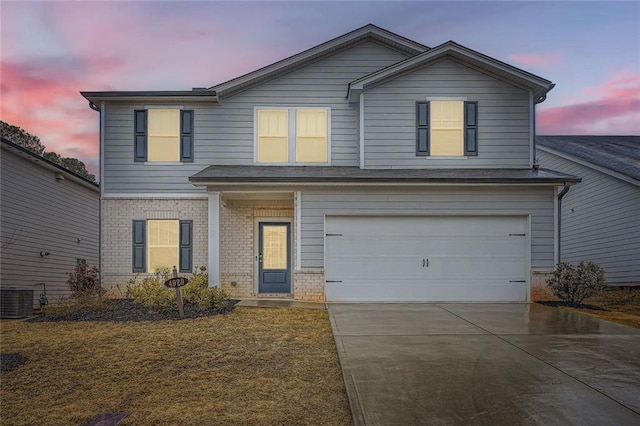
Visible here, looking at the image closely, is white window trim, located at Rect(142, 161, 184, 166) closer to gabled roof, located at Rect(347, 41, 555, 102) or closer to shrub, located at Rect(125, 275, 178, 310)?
shrub, located at Rect(125, 275, 178, 310)

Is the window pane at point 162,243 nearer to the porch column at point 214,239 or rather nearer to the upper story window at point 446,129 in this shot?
the porch column at point 214,239

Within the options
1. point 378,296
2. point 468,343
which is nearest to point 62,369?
point 468,343

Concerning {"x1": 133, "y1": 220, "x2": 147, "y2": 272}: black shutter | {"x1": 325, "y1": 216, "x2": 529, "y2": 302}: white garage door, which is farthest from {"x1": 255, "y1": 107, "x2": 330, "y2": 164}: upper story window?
{"x1": 133, "y1": 220, "x2": 147, "y2": 272}: black shutter

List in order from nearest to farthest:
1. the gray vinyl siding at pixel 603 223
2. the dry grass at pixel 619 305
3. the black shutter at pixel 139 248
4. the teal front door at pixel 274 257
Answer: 1. the dry grass at pixel 619 305
2. the black shutter at pixel 139 248
3. the teal front door at pixel 274 257
4. the gray vinyl siding at pixel 603 223

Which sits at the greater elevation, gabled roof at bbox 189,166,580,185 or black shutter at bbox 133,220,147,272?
gabled roof at bbox 189,166,580,185

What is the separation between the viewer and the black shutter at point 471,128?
543 inches

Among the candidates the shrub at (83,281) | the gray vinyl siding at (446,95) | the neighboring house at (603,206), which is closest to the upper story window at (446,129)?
the gray vinyl siding at (446,95)

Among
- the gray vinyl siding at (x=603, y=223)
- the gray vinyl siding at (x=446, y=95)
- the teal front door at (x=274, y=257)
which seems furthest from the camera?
the gray vinyl siding at (x=603, y=223)

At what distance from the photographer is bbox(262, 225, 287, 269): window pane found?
14758 millimetres

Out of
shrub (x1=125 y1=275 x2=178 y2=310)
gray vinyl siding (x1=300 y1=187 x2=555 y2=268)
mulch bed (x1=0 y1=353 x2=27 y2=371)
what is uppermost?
gray vinyl siding (x1=300 y1=187 x2=555 y2=268)

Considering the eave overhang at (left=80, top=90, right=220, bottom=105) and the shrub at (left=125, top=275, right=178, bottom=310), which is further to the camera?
the eave overhang at (left=80, top=90, right=220, bottom=105)

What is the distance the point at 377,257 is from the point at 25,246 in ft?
32.9

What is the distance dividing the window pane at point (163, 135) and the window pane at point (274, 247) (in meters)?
3.40

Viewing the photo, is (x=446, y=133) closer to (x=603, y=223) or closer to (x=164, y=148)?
(x=603, y=223)
